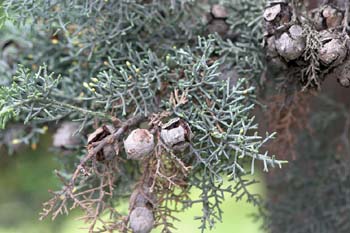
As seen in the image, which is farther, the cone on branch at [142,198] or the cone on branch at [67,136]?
the cone on branch at [67,136]

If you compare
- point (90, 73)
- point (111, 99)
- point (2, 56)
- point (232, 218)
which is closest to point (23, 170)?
point (2, 56)

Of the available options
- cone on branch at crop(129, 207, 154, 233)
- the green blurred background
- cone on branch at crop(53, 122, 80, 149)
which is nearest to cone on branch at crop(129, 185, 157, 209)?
cone on branch at crop(129, 207, 154, 233)

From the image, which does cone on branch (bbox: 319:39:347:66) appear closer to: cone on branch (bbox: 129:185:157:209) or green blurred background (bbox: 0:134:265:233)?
cone on branch (bbox: 129:185:157:209)

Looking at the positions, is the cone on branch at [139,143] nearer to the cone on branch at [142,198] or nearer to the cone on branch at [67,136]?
the cone on branch at [142,198]

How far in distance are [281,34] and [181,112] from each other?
14 cm

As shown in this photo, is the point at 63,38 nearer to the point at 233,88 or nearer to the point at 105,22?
the point at 105,22

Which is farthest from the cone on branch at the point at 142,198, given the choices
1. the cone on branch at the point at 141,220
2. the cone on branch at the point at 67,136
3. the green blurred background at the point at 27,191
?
the green blurred background at the point at 27,191

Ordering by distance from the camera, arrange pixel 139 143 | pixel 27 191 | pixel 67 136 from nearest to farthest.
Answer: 1. pixel 139 143
2. pixel 67 136
3. pixel 27 191

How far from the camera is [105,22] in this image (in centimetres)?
82

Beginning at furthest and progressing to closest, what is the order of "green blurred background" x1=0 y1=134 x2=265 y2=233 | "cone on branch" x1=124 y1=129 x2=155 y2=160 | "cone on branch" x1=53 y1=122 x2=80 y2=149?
"green blurred background" x1=0 y1=134 x2=265 y2=233, "cone on branch" x1=53 y1=122 x2=80 y2=149, "cone on branch" x1=124 y1=129 x2=155 y2=160

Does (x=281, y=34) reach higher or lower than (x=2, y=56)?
lower

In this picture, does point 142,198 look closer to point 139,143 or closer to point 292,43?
point 139,143

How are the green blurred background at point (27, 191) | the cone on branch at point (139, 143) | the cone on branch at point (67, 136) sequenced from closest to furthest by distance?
the cone on branch at point (139, 143) → the cone on branch at point (67, 136) → the green blurred background at point (27, 191)

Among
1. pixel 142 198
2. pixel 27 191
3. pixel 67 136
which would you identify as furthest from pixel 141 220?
pixel 27 191
